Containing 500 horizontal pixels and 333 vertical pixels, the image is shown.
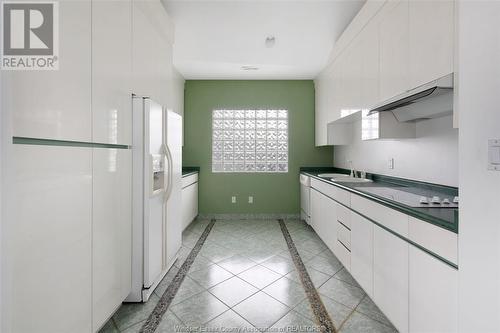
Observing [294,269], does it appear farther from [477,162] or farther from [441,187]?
[477,162]

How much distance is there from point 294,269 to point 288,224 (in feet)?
5.67

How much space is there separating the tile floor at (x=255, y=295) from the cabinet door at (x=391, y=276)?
0.21 meters

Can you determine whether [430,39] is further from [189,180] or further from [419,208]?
[189,180]

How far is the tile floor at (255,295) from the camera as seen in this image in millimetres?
1727

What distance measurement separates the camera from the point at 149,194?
1944 mm

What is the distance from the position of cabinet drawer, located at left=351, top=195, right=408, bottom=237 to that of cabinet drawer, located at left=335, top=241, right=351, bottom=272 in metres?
0.49

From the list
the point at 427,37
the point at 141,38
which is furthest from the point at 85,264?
the point at 427,37

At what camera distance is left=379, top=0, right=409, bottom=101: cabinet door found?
1.80m

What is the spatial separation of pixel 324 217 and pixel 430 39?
2195 millimetres

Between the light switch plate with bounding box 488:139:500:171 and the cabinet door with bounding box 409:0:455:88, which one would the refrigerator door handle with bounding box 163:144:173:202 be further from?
the light switch plate with bounding box 488:139:500:171

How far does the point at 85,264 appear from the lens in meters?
1.36

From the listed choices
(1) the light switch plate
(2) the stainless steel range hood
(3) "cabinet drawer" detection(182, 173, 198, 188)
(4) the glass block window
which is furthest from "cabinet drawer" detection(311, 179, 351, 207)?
(3) "cabinet drawer" detection(182, 173, 198, 188)

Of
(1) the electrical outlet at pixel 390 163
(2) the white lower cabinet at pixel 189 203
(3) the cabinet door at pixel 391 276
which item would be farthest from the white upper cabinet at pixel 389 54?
(2) the white lower cabinet at pixel 189 203

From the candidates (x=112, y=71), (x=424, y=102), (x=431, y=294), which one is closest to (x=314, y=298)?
(x=431, y=294)
